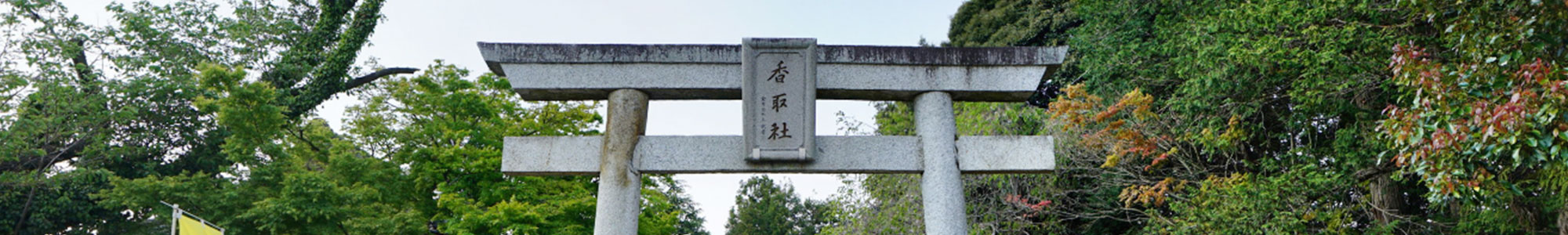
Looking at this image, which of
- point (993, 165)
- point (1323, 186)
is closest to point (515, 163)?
point (993, 165)

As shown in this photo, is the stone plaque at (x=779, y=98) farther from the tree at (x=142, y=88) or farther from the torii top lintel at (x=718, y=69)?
the tree at (x=142, y=88)

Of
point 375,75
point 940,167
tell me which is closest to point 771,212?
point 375,75

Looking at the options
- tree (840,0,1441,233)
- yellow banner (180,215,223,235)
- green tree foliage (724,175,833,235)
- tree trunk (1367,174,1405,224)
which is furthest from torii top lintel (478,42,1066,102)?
green tree foliage (724,175,833,235)

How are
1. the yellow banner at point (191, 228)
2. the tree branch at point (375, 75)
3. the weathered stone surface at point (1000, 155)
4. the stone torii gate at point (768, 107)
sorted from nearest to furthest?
the stone torii gate at point (768, 107), the weathered stone surface at point (1000, 155), the yellow banner at point (191, 228), the tree branch at point (375, 75)

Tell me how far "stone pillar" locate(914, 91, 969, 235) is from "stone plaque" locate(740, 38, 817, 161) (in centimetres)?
54

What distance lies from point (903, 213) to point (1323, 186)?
3816 mm

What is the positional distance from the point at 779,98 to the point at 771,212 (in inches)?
903

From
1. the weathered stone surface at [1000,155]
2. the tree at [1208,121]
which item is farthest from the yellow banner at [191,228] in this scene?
the weathered stone surface at [1000,155]

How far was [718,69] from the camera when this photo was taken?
5496 mm

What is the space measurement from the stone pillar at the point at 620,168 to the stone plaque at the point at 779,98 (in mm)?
528

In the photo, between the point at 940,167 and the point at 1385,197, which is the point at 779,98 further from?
the point at 1385,197

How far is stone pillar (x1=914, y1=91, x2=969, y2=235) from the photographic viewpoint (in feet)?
17.6

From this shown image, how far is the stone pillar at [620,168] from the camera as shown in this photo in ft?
17.3

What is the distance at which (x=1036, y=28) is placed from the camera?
1454cm
